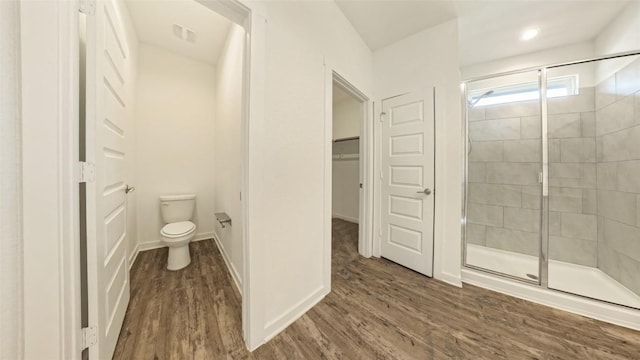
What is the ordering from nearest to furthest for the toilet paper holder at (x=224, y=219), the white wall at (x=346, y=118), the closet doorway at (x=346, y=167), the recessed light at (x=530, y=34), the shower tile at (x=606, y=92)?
the shower tile at (x=606, y=92) → the recessed light at (x=530, y=34) → the toilet paper holder at (x=224, y=219) → the closet doorway at (x=346, y=167) → the white wall at (x=346, y=118)

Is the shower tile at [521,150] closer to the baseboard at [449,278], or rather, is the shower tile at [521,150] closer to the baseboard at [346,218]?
the baseboard at [449,278]

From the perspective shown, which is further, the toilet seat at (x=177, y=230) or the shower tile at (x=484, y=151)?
the shower tile at (x=484, y=151)

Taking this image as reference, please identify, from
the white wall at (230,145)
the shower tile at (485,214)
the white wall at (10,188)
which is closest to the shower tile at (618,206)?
the shower tile at (485,214)

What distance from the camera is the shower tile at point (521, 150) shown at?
2242 mm

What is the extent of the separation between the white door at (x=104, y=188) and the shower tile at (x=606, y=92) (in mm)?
3855

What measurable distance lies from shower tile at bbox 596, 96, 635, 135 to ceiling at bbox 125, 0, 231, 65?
3.94 metres

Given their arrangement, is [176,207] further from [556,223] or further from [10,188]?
[556,223]

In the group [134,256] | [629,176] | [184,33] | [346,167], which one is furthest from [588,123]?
[134,256]

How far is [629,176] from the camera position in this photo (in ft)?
5.55

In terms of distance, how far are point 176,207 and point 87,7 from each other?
7.18 ft

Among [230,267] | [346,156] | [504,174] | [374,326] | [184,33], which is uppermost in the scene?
[184,33]

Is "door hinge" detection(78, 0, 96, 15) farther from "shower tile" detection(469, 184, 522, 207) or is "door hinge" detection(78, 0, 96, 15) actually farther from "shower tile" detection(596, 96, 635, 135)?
"shower tile" detection(596, 96, 635, 135)

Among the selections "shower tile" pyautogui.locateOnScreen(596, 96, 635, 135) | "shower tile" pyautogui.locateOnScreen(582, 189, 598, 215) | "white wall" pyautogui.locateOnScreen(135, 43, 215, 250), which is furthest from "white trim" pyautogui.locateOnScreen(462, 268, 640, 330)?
"white wall" pyautogui.locateOnScreen(135, 43, 215, 250)

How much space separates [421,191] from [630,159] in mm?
1663
